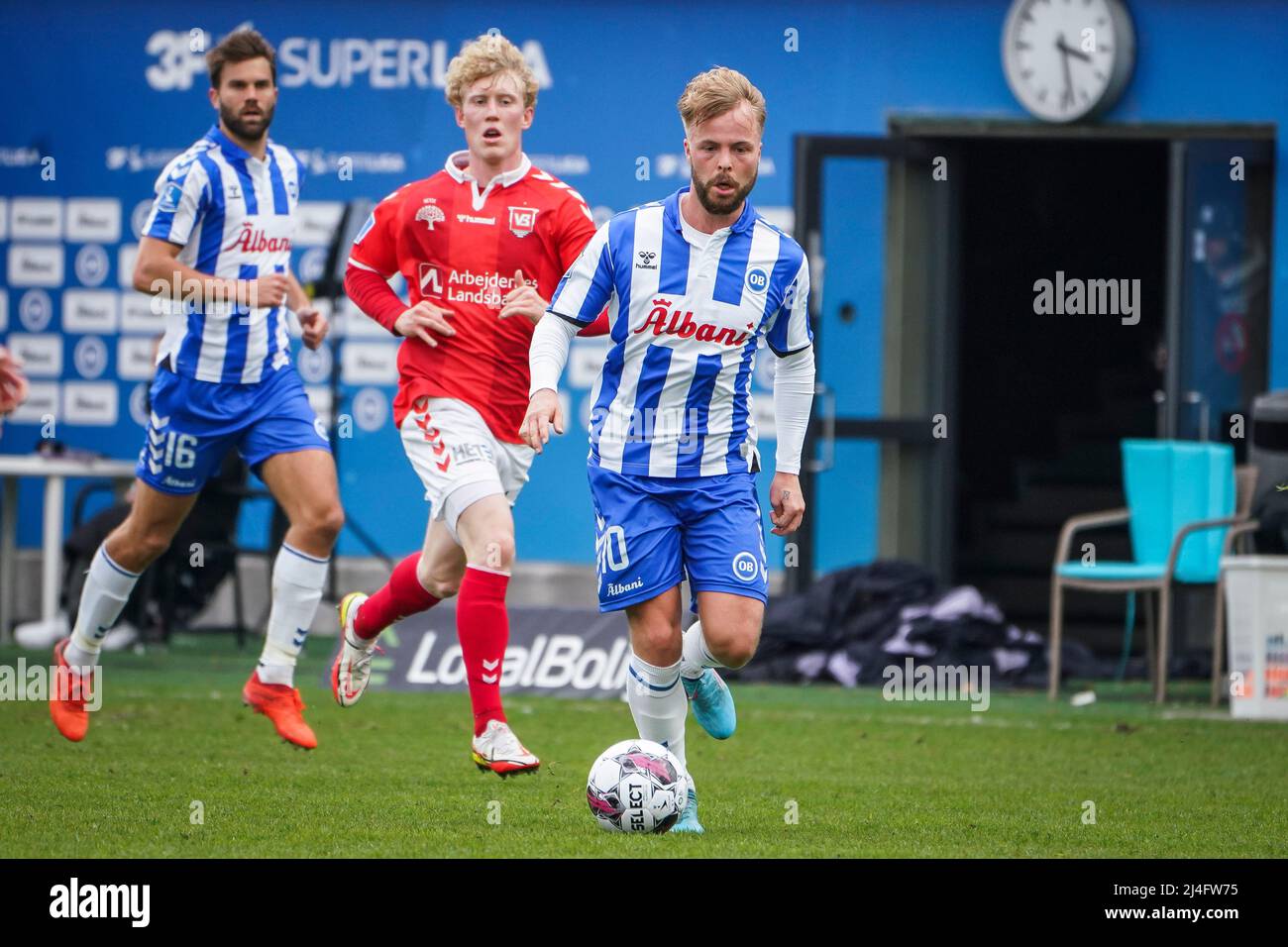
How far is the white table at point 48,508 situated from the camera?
40.5 ft

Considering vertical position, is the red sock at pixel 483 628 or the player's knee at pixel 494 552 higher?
the player's knee at pixel 494 552

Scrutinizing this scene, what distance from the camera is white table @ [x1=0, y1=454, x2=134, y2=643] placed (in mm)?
12336

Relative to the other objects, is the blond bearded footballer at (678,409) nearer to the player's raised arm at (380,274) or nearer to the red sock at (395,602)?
the player's raised arm at (380,274)

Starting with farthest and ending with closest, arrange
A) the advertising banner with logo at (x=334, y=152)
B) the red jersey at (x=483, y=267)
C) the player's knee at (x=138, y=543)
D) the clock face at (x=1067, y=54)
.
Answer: the advertising banner with logo at (x=334, y=152)
the clock face at (x=1067, y=54)
the player's knee at (x=138, y=543)
the red jersey at (x=483, y=267)

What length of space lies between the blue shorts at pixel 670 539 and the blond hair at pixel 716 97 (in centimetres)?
103

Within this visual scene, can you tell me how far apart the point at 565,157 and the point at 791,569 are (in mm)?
3107

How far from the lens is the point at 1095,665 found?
1209 centimetres

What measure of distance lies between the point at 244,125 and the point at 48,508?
18.1 ft

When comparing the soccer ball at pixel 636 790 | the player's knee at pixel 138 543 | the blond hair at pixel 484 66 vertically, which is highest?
the blond hair at pixel 484 66

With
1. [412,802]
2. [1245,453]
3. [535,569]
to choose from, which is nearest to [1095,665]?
[1245,453]

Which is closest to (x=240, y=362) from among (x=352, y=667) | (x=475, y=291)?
(x=475, y=291)

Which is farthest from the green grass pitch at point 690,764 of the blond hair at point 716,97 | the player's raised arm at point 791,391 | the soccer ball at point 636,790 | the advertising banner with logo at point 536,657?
the blond hair at point 716,97

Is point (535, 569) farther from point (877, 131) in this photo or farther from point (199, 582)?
point (877, 131)

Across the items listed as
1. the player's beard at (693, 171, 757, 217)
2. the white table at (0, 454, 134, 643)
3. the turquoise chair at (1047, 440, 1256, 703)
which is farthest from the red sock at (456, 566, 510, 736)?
the white table at (0, 454, 134, 643)
